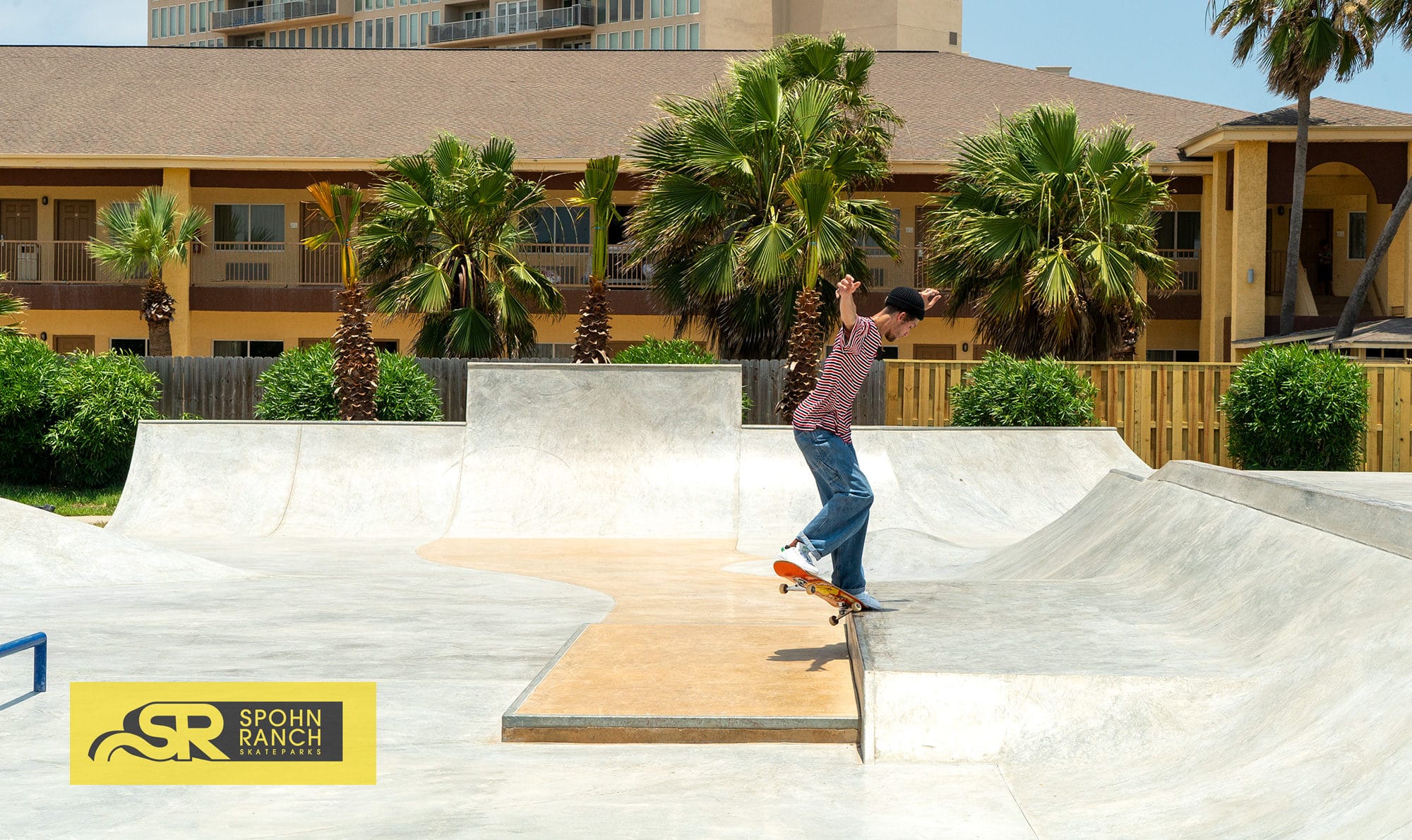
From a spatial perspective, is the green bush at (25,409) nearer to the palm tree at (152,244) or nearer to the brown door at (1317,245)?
the palm tree at (152,244)

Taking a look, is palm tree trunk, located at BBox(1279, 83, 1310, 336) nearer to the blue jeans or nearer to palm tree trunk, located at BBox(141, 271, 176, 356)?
the blue jeans

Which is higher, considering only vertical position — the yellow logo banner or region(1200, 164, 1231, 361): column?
region(1200, 164, 1231, 361): column

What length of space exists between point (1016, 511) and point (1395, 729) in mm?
10308

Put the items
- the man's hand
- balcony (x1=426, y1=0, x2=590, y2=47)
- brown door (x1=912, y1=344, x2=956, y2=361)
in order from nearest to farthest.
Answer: the man's hand
brown door (x1=912, y1=344, x2=956, y2=361)
balcony (x1=426, y1=0, x2=590, y2=47)

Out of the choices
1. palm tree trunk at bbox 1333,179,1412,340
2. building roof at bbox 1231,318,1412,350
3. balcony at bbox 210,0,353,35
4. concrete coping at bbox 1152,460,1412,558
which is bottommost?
concrete coping at bbox 1152,460,1412,558

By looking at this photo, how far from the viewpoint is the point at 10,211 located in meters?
29.5

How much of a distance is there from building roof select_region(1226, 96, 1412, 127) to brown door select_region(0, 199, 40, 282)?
84.9 feet

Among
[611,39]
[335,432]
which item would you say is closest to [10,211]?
[335,432]

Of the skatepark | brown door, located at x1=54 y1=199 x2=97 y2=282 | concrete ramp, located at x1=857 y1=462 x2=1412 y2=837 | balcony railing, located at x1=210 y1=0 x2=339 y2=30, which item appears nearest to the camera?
concrete ramp, located at x1=857 y1=462 x2=1412 y2=837

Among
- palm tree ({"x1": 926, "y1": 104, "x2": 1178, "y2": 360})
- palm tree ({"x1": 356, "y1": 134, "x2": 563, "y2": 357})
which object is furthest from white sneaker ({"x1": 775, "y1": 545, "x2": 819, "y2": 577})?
palm tree ({"x1": 356, "y1": 134, "x2": 563, "y2": 357})

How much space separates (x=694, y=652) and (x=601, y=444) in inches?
322

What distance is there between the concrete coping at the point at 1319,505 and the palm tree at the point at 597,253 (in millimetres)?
11056

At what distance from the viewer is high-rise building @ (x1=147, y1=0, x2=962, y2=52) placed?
7719cm

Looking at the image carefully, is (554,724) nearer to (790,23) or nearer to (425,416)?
(425,416)
